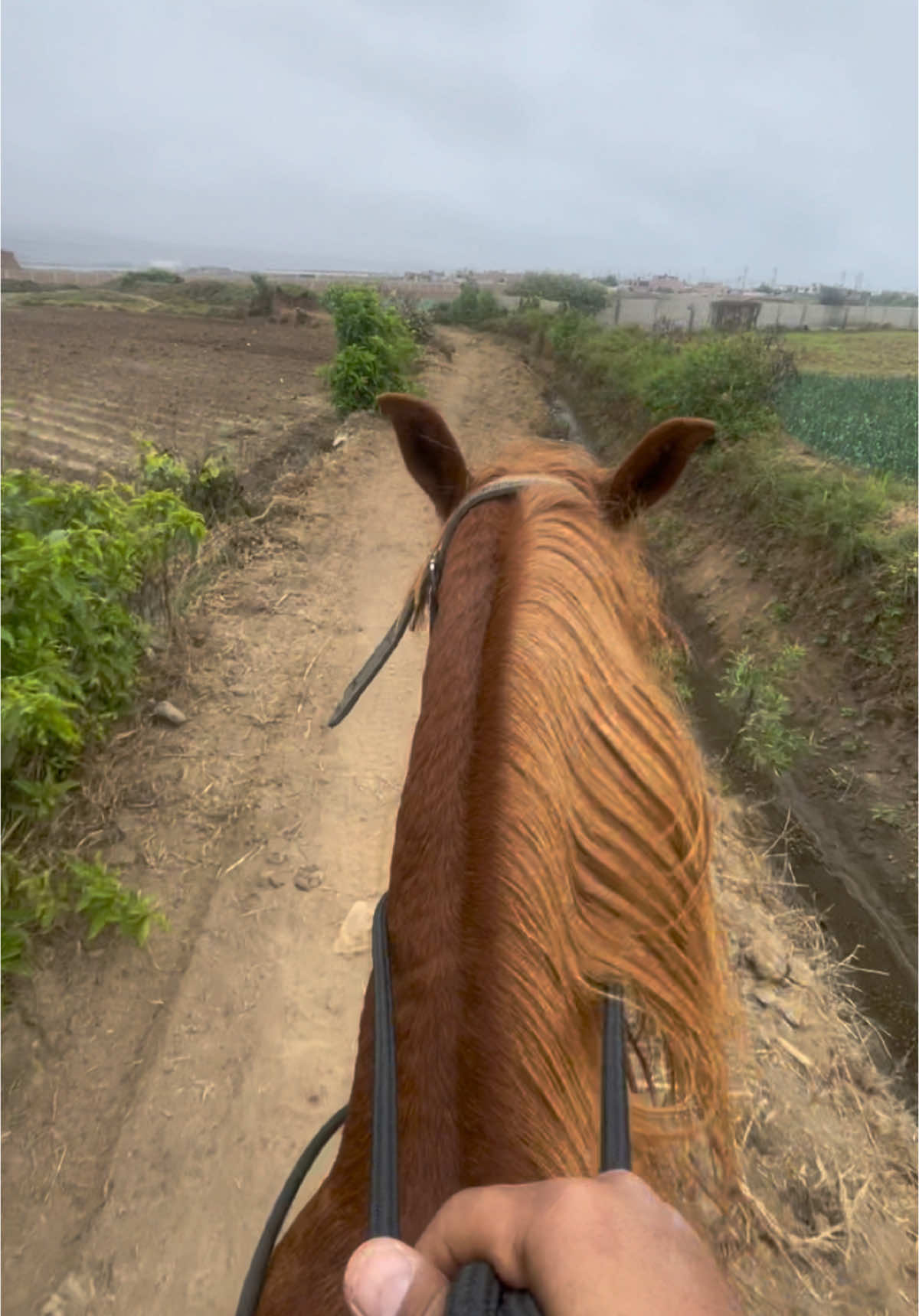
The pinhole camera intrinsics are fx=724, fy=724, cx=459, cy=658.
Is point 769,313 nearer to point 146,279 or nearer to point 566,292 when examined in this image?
point 566,292

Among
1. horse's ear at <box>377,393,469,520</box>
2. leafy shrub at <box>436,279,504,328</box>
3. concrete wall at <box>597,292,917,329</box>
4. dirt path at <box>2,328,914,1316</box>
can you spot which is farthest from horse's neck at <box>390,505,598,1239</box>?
leafy shrub at <box>436,279,504,328</box>

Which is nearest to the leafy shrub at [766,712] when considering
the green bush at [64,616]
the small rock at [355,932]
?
the small rock at [355,932]

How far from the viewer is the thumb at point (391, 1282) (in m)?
0.71

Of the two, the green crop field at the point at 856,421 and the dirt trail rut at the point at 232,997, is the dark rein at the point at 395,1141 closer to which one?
the dirt trail rut at the point at 232,997

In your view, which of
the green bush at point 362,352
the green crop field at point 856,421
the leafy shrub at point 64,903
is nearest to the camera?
the leafy shrub at point 64,903

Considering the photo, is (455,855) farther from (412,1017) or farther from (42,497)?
(42,497)

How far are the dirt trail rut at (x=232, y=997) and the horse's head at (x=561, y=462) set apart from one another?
3.47ft

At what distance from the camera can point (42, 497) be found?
3232 millimetres

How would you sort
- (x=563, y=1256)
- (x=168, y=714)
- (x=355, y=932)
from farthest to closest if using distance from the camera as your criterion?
(x=168, y=714) → (x=355, y=932) → (x=563, y=1256)

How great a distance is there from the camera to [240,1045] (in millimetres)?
2947

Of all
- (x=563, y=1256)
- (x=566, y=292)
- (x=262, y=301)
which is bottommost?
(x=563, y=1256)

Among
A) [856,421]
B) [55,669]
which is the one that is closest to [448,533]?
[55,669]

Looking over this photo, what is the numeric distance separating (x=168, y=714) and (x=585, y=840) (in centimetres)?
375

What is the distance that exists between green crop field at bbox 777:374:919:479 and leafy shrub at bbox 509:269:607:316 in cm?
1948
